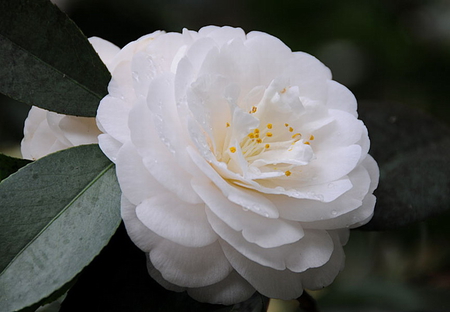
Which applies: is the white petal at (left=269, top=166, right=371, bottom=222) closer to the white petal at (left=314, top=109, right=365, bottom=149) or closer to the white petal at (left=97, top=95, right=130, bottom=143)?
the white petal at (left=314, top=109, right=365, bottom=149)

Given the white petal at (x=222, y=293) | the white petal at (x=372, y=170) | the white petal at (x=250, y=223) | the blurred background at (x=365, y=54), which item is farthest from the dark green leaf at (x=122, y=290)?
the blurred background at (x=365, y=54)

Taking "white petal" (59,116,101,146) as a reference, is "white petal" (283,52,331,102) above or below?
above

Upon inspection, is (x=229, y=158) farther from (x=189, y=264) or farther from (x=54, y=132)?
(x=54, y=132)

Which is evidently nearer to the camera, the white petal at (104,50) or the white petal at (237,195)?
the white petal at (237,195)

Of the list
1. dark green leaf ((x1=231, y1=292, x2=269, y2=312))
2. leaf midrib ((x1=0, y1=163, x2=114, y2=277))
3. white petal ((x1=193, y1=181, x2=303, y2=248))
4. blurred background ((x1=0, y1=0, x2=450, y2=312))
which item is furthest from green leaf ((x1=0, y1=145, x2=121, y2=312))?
blurred background ((x1=0, y1=0, x2=450, y2=312))

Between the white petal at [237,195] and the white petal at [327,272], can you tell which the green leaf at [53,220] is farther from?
the white petal at [327,272]

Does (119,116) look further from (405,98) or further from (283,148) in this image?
(405,98)

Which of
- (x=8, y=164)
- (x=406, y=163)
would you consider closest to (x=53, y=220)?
(x=8, y=164)
